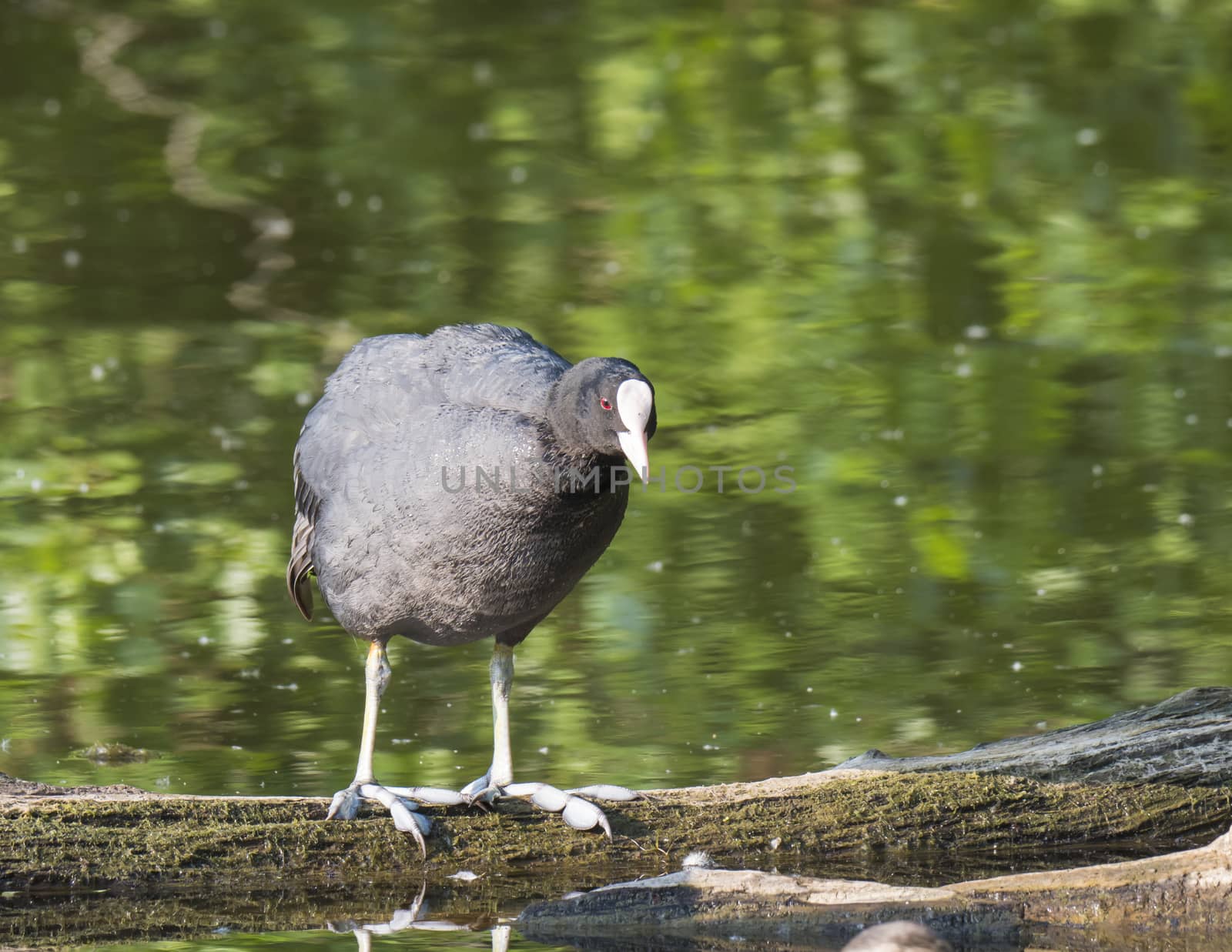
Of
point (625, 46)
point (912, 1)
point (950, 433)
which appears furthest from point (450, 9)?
point (950, 433)

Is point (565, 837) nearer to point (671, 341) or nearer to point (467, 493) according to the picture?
point (467, 493)

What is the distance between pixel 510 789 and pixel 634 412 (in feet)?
4.32

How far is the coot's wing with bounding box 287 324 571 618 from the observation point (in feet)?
18.5

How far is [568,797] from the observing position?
5.48m

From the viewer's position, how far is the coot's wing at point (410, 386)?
564cm

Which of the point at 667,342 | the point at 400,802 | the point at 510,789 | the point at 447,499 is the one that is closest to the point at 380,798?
the point at 400,802

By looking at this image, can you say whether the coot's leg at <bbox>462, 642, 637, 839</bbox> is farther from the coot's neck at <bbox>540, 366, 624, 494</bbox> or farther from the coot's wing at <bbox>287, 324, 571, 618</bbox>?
the coot's neck at <bbox>540, 366, 624, 494</bbox>

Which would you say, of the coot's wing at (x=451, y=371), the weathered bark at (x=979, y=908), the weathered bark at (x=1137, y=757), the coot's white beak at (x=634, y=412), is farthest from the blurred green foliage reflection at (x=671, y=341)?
the coot's white beak at (x=634, y=412)

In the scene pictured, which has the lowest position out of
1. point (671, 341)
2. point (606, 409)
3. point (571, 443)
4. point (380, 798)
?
point (671, 341)

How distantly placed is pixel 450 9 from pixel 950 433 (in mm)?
9722

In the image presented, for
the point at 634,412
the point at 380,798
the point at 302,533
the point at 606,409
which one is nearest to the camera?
the point at 634,412

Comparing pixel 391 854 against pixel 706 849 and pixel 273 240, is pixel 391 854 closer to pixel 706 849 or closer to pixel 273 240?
pixel 706 849

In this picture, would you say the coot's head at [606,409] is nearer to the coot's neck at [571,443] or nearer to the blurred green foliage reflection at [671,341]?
the coot's neck at [571,443]

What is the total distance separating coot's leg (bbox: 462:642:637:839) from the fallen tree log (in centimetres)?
5
